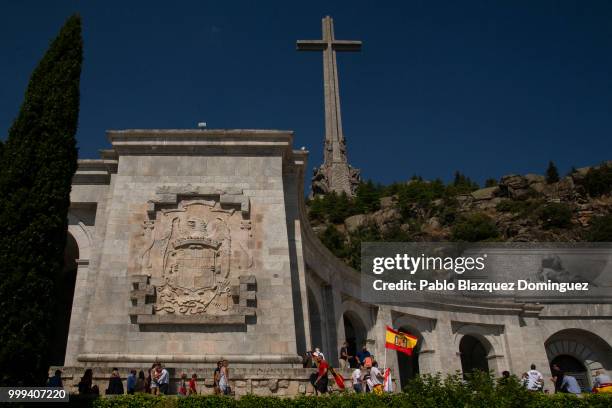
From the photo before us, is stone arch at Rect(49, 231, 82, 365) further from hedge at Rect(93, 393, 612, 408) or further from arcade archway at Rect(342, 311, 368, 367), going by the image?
arcade archway at Rect(342, 311, 368, 367)

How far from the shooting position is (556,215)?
58.8m

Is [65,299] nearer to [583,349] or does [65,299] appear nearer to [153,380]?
[153,380]

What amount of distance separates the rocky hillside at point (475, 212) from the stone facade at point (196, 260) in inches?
1286

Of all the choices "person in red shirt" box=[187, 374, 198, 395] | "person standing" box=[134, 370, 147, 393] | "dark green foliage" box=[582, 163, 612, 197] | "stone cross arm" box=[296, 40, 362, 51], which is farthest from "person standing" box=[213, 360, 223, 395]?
"stone cross arm" box=[296, 40, 362, 51]

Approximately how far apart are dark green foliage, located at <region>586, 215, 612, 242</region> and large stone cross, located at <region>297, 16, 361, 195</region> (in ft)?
111

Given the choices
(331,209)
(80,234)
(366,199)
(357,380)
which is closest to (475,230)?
(366,199)

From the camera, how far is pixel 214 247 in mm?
16062

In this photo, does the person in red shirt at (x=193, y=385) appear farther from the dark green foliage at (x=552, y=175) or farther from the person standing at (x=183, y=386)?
the dark green foliage at (x=552, y=175)

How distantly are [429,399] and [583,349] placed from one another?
25750mm

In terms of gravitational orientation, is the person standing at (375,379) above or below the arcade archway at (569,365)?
below

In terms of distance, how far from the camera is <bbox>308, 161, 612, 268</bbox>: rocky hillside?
192 feet

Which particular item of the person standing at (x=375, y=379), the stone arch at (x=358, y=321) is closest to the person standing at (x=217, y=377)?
the person standing at (x=375, y=379)

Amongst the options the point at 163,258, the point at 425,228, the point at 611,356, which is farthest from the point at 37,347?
the point at 425,228

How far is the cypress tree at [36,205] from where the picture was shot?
36.4 feet
